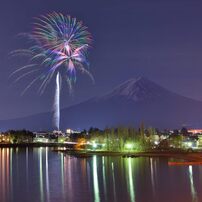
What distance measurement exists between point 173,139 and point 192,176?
121 feet

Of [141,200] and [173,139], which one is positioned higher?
[173,139]

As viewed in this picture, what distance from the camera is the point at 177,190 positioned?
23.5 metres

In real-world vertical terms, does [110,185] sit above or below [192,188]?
above

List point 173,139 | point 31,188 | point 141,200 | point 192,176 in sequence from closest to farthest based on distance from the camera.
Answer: point 141,200 → point 31,188 → point 192,176 → point 173,139

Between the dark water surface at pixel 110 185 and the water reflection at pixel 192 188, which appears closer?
the water reflection at pixel 192 188

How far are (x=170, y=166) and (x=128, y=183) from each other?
31.6 feet

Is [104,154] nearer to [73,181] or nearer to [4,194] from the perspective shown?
[73,181]

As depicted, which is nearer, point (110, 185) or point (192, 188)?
point (192, 188)

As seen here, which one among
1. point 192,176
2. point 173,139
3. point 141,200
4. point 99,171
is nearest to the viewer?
point 141,200

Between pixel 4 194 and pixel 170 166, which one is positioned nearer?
pixel 4 194

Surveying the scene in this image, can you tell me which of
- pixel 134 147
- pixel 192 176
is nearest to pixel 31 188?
pixel 192 176

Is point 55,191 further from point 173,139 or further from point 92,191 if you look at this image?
point 173,139

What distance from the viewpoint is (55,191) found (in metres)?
24.7

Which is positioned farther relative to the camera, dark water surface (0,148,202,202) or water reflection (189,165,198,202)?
dark water surface (0,148,202,202)
